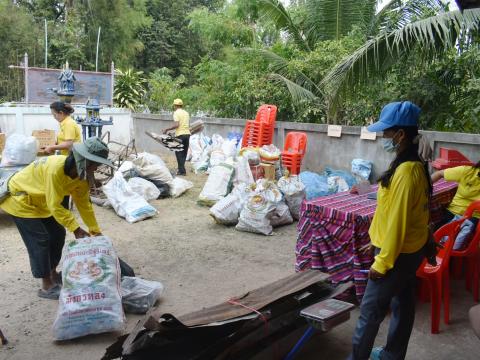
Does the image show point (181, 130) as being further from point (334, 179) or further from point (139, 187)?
point (334, 179)

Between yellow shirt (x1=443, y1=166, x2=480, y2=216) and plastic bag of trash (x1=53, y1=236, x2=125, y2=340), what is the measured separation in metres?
2.94

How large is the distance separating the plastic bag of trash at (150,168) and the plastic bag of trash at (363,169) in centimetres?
315

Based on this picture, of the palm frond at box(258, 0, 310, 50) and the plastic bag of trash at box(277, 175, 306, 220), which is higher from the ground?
the palm frond at box(258, 0, 310, 50)

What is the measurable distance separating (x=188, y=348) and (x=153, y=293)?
1.30 meters

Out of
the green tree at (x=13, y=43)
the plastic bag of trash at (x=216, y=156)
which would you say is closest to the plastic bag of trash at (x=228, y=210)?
the plastic bag of trash at (x=216, y=156)

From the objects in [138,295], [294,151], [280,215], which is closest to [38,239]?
[138,295]

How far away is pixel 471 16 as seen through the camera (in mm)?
4898

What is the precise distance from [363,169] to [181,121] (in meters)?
4.05

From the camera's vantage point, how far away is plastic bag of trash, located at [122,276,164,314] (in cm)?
356

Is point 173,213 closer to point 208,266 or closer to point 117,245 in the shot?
point 117,245

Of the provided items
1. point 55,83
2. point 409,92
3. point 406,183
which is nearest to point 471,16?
point 409,92

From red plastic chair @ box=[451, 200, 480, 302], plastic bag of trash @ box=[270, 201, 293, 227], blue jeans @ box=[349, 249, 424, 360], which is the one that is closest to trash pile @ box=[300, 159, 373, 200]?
plastic bag of trash @ box=[270, 201, 293, 227]

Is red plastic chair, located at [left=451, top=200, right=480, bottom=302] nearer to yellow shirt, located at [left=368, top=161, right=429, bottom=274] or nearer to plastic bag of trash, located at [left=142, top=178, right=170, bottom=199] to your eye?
yellow shirt, located at [left=368, top=161, right=429, bottom=274]

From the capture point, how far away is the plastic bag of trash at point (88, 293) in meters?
3.08
